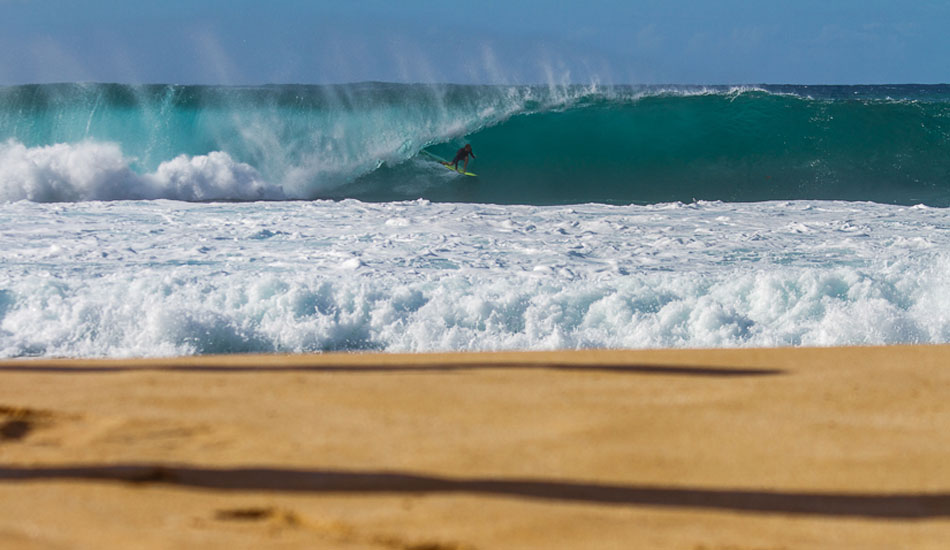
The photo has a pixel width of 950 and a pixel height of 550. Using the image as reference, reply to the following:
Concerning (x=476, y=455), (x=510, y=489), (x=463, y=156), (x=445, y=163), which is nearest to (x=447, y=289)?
(x=476, y=455)

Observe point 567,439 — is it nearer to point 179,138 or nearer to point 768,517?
point 768,517

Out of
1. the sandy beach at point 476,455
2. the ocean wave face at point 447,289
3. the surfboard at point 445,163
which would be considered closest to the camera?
the sandy beach at point 476,455

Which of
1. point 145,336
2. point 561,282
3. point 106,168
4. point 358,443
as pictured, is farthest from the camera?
point 106,168

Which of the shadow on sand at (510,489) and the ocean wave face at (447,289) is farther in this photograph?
the ocean wave face at (447,289)

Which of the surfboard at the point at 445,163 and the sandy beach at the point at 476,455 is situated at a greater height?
the surfboard at the point at 445,163

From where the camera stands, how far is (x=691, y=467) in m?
2.70

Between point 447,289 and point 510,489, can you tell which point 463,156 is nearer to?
point 447,289

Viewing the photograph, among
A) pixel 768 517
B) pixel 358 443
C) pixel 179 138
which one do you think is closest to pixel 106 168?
pixel 179 138

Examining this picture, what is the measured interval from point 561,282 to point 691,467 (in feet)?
12.9

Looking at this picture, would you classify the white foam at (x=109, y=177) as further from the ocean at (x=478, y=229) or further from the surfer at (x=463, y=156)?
the surfer at (x=463, y=156)

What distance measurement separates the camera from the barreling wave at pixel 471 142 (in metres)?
16.4

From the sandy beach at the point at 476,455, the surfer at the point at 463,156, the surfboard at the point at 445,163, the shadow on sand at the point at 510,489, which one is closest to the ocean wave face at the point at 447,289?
the sandy beach at the point at 476,455

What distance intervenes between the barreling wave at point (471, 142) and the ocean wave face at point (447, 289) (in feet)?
24.7

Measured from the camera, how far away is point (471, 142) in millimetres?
18969
